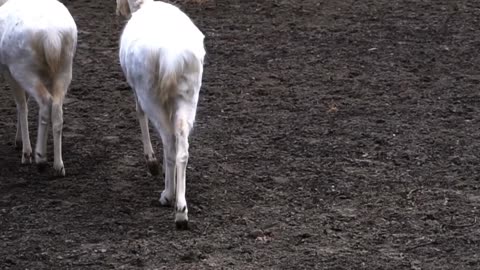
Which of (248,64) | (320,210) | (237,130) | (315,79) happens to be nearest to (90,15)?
(248,64)

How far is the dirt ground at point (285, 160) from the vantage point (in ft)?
19.7

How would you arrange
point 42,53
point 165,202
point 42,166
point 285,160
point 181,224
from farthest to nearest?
point 285,160, point 42,166, point 42,53, point 165,202, point 181,224

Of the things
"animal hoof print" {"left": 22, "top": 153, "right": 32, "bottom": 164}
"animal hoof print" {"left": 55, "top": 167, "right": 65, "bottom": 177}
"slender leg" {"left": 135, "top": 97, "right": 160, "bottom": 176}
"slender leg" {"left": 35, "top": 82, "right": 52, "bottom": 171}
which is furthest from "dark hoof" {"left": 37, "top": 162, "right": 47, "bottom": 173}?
"slender leg" {"left": 135, "top": 97, "right": 160, "bottom": 176}

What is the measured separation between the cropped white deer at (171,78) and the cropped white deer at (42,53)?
0.76 meters

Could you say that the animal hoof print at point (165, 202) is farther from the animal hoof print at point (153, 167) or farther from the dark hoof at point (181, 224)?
the animal hoof print at point (153, 167)

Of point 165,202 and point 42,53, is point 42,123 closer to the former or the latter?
point 42,53

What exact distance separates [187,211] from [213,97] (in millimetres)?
2874

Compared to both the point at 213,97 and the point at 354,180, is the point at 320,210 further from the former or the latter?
the point at 213,97

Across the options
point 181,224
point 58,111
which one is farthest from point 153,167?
point 181,224

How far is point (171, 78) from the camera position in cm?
611

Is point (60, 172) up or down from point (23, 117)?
down

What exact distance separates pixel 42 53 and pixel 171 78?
1420 mm

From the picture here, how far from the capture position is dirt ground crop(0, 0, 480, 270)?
236 inches

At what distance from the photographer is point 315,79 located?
380 inches
